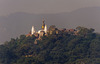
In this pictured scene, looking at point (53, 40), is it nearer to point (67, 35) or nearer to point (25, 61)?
point (67, 35)

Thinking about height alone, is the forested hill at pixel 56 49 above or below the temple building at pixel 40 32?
below

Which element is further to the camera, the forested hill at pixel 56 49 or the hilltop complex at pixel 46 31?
the hilltop complex at pixel 46 31

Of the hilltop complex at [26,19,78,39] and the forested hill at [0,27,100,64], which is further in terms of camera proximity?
the hilltop complex at [26,19,78,39]

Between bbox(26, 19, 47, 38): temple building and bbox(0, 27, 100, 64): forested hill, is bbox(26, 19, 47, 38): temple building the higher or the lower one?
the higher one

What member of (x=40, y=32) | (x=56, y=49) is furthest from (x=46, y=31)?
(x=56, y=49)

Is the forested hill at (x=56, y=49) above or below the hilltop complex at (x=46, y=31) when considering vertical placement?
below

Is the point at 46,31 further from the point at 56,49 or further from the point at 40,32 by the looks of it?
the point at 56,49

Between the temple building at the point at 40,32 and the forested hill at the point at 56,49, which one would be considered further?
the temple building at the point at 40,32

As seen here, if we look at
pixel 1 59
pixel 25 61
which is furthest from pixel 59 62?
pixel 1 59
